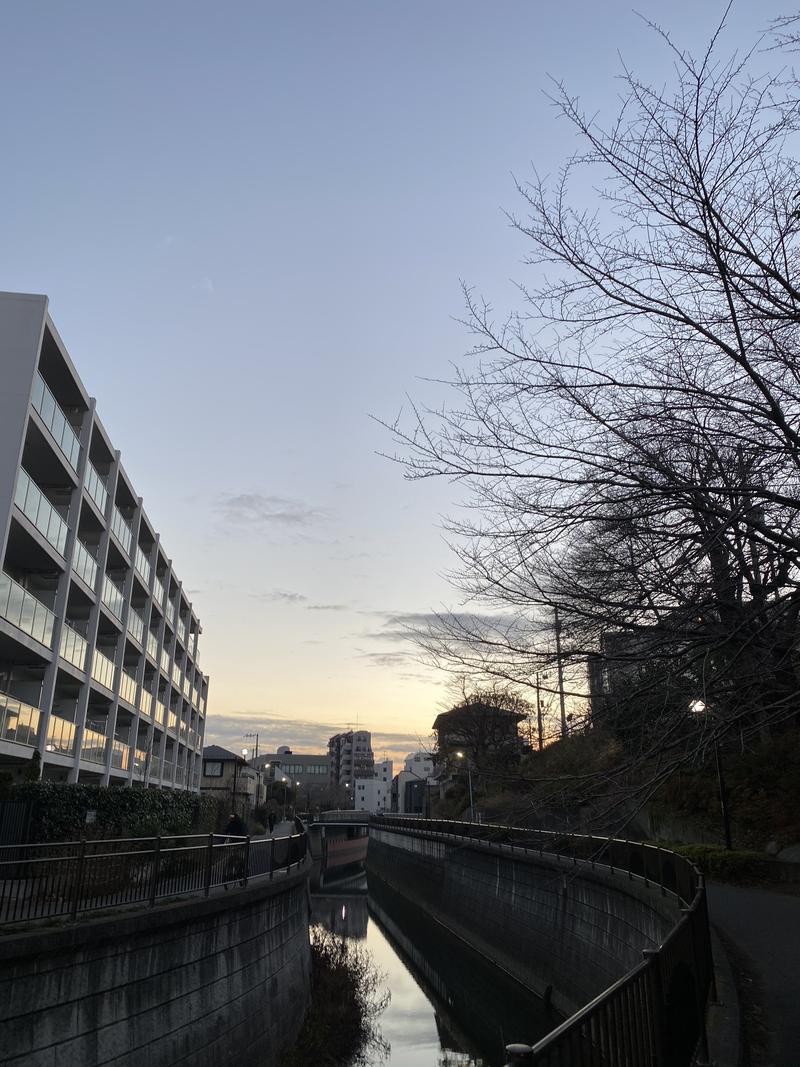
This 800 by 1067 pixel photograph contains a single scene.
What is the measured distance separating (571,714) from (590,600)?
4.49ft

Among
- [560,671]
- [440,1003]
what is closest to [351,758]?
[440,1003]

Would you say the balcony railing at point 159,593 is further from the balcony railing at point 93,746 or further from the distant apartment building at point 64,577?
the balcony railing at point 93,746

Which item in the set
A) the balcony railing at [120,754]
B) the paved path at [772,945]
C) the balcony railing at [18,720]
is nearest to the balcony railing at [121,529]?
the balcony railing at [120,754]

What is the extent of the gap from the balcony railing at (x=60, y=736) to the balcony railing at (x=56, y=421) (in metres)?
8.88

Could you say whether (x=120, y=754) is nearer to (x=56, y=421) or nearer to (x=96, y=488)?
(x=96, y=488)

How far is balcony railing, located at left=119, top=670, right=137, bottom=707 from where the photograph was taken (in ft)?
113

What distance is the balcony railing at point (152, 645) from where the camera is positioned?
135 ft

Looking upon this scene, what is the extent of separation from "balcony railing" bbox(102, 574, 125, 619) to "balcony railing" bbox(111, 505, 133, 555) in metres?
2.20

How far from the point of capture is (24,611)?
71.4 feet

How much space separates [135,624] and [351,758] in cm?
14338

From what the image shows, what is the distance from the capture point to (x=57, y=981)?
345 inches

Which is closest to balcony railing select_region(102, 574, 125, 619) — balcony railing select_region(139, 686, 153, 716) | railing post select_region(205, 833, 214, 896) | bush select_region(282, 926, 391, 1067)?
balcony railing select_region(139, 686, 153, 716)

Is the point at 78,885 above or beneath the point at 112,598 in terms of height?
beneath

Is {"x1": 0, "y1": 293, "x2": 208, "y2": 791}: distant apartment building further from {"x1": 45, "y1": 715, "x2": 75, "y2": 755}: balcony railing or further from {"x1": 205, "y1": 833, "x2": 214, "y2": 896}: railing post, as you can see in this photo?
{"x1": 205, "y1": 833, "x2": 214, "y2": 896}: railing post
